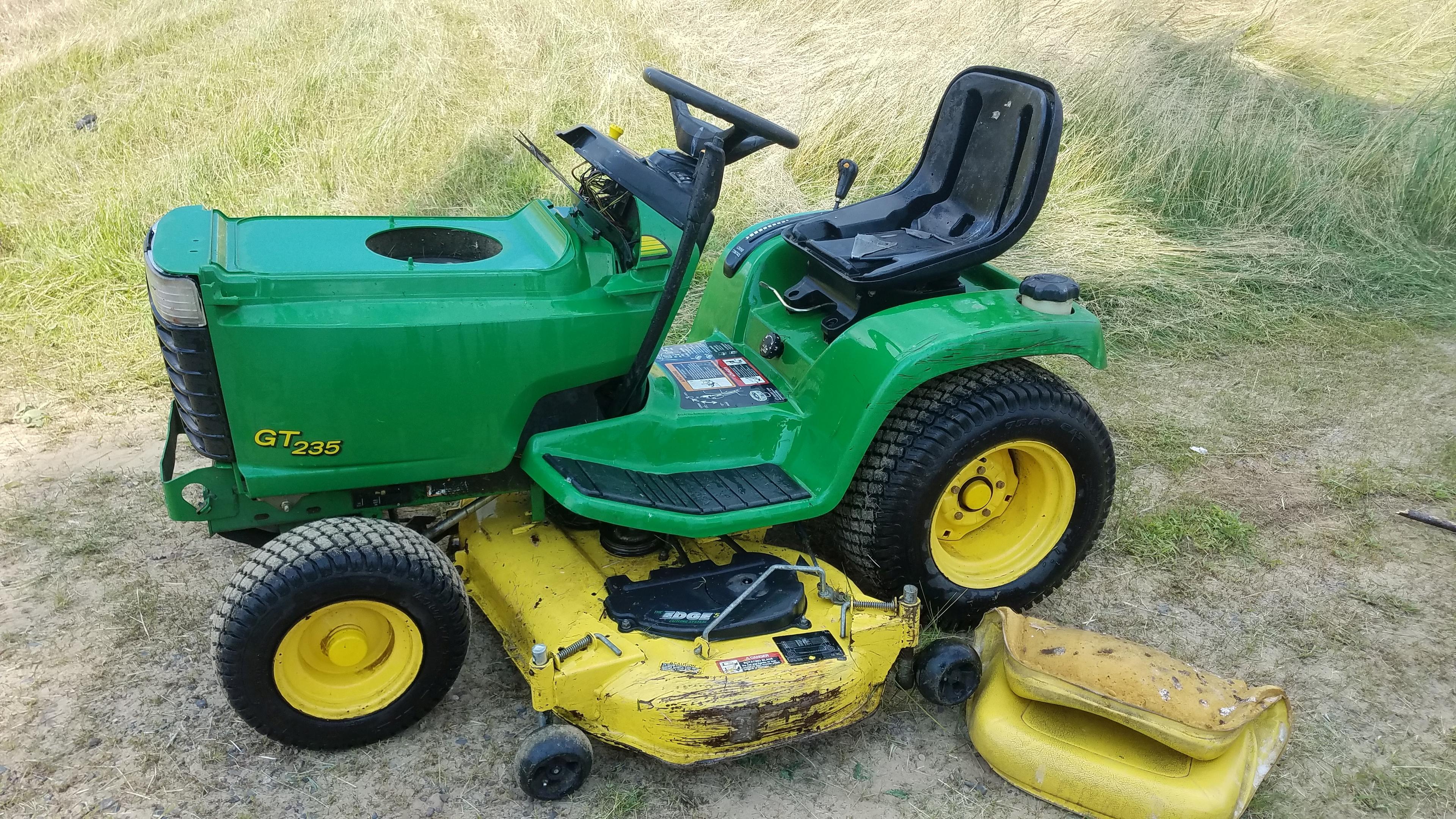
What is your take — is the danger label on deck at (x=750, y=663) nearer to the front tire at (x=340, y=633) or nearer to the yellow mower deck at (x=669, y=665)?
the yellow mower deck at (x=669, y=665)

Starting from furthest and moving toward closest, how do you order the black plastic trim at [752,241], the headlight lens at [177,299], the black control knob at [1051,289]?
the black plastic trim at [752,241], the black control knob at [1051,289], the headlight lens at [177,299]

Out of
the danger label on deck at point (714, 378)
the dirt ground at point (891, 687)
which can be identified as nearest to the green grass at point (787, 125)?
the dirt ground at point (891, 687)

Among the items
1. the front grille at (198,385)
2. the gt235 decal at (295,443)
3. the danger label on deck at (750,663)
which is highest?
the front grille at (198,385)

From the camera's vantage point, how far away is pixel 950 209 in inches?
137

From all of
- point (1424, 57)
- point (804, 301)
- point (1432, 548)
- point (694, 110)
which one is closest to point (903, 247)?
point (804, 301)

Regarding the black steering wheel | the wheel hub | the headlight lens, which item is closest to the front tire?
the wheel hub

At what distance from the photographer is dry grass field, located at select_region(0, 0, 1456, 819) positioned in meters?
2.67

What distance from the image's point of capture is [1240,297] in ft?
18.9

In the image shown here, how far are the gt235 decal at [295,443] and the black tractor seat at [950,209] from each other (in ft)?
4.73

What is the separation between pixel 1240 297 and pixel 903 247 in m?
3.32

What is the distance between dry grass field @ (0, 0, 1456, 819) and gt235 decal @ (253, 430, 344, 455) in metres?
0.76

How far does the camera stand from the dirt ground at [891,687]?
256cm

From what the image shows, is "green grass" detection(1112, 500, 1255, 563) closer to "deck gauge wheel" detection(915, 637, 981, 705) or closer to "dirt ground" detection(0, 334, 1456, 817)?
"dirt ground" detection(0, 334, 1456, 817)

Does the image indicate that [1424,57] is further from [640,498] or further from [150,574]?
[150,574]
